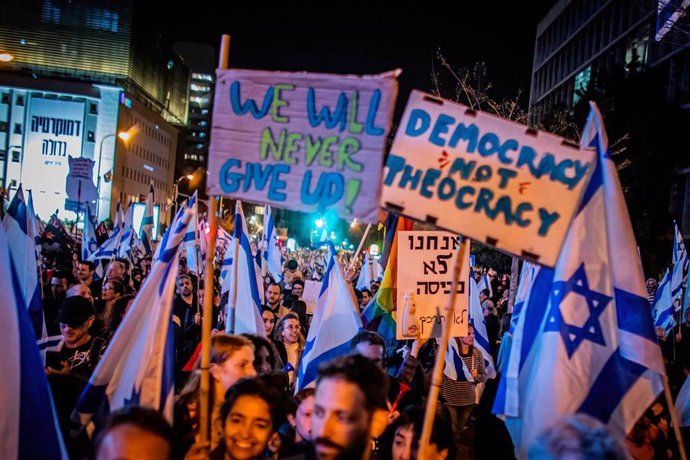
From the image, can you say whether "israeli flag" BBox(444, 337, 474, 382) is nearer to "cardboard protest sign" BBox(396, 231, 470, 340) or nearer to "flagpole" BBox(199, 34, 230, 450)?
"cardboard protest sign" BBox(396, 231, 470, 340)

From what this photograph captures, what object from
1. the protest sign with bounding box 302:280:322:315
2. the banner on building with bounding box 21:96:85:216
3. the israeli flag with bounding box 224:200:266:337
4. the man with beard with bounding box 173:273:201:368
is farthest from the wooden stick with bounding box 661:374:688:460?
the banner on building with bounding box 21:96:85:216

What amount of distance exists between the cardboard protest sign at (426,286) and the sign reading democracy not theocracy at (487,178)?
2228mm

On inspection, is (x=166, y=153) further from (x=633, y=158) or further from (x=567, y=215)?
(x=567, y=215)

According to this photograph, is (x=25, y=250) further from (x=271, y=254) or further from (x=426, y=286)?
(x=271, y=254)

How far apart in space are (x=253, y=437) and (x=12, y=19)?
106m

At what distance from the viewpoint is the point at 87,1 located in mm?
92562

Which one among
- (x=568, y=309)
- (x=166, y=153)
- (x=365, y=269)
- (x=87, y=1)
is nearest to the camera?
(x=568, y=309)

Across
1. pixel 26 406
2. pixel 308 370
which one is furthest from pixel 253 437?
pixel 308 370

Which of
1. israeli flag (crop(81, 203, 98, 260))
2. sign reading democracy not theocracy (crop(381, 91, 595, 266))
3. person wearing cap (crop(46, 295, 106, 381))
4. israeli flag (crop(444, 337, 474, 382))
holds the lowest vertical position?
israeli flag (crop(444, 337, 474, 382))

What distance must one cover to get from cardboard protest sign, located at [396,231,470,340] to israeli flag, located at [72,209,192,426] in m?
2.43

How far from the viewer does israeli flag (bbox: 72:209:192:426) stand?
3.88m

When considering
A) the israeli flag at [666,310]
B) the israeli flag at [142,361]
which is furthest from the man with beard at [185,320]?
the israeli flag at [666,310]

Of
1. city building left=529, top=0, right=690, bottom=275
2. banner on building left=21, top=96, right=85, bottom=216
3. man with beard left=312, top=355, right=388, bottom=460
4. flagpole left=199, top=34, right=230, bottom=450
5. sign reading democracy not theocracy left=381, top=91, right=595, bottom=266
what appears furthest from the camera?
banner on building left=21, top=96, right=85, bottom=216

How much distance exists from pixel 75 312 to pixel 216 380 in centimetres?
196
